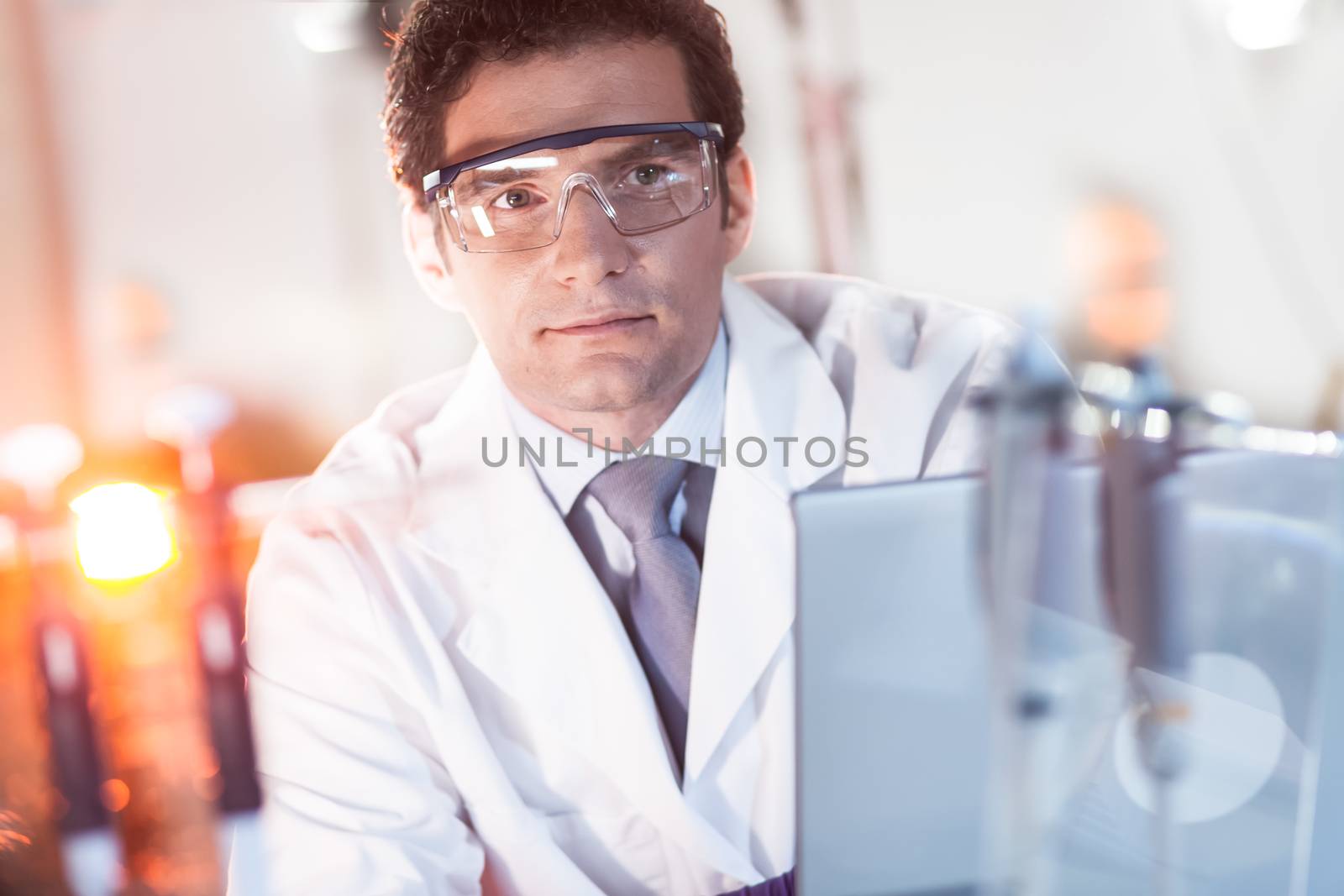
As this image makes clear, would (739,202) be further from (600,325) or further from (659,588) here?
(659,588)

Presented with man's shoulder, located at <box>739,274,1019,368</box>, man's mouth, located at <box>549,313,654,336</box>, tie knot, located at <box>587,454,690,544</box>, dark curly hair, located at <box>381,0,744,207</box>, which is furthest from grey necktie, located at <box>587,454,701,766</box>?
dark curly hair, located at <box>381,0,744,207</box>

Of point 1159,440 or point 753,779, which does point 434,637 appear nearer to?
point 753,779

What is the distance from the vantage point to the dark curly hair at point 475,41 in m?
1.00

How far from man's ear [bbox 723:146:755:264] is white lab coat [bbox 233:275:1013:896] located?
0.13m

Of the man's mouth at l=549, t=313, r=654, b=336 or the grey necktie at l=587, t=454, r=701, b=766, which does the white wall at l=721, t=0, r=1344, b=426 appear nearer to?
the man's mouth at l=549, t=313, r=654, b=336

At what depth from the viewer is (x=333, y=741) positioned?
1018 millimetres

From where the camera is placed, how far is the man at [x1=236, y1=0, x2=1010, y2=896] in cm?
101

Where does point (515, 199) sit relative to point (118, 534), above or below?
above

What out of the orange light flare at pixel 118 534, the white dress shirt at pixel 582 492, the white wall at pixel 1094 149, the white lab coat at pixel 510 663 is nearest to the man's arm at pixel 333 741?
the white lab coat at pixel 510 663

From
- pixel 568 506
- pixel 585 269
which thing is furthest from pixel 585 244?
pixel 568 506

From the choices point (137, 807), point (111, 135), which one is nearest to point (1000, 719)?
point (137, 807)

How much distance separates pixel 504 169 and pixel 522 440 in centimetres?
30

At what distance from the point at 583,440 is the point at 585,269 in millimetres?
212

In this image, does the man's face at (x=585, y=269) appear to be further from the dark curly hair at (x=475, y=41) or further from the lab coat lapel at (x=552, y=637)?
the lab coat lapel at (x=552, y=637)
